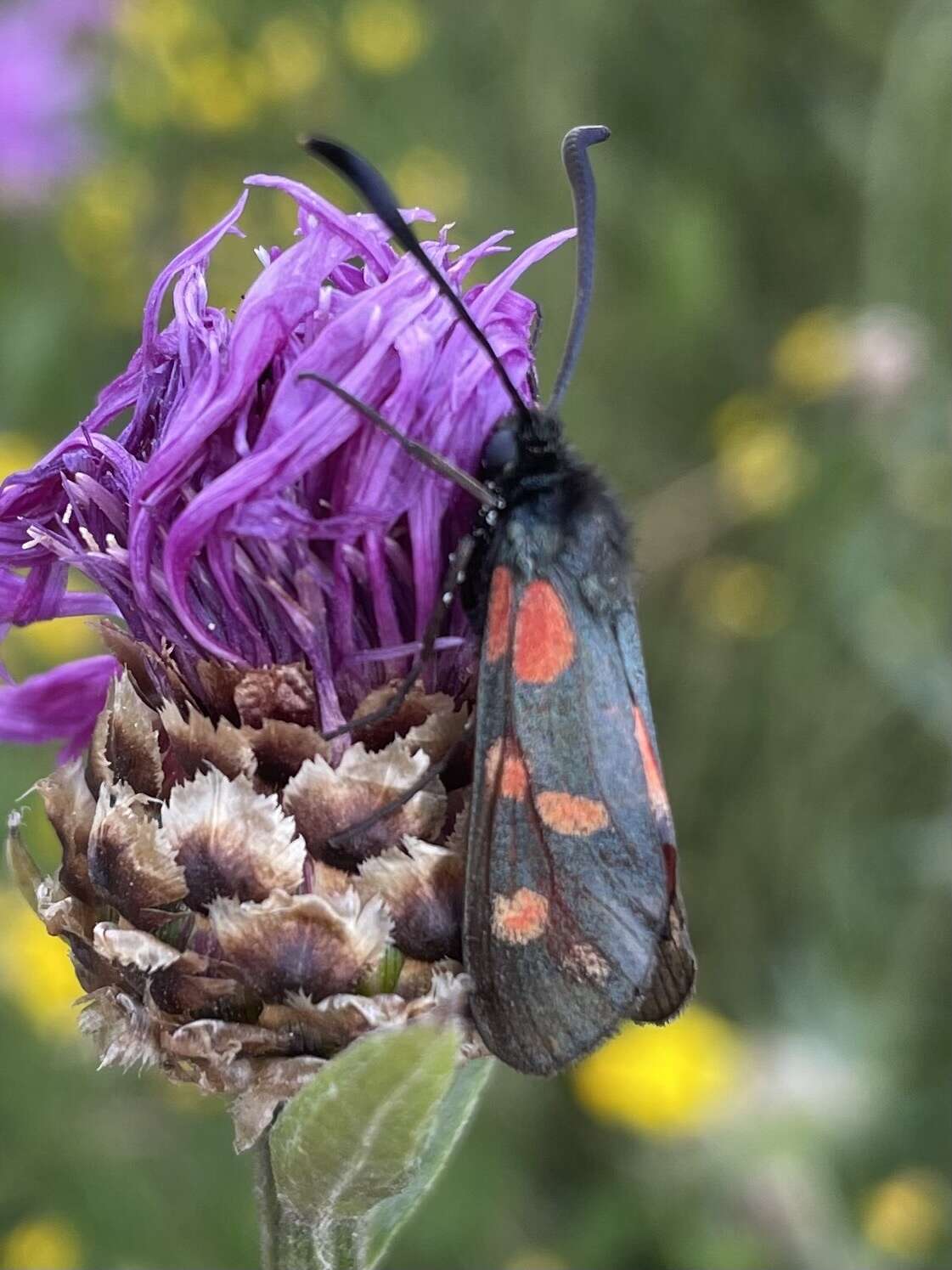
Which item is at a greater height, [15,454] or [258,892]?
[15,454]

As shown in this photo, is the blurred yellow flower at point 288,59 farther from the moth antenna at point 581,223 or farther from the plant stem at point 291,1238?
the plant stem at point 291,1238

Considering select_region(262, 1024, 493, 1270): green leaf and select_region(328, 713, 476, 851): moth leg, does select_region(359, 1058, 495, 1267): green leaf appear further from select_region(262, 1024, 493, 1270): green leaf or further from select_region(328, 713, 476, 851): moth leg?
select_region(328, 713, 476, 851): moth leg

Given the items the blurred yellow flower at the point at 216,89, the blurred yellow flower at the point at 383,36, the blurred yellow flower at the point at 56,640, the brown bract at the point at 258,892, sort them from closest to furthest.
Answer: the brown bract at the point at 258,892
the blurred yellow flower at the point at 56,640
the blurred yellow flower at the point at 216,89
the blurred yellow flower at the point at 383,36

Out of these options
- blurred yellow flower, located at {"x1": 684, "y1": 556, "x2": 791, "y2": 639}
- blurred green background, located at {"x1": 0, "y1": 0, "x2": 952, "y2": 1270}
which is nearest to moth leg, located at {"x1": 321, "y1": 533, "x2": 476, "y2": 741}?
blurred green background, located at {"x1": 0, "y1": 0, "x2": 952, "y2": 1270}

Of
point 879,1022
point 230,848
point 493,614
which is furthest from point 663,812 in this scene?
point 879,1022

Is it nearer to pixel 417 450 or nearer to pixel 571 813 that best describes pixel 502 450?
pixel 417 450

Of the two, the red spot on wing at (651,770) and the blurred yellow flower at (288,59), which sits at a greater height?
the blurred yellow flower at (288,59)

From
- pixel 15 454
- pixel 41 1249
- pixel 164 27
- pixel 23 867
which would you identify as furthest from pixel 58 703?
pixel 164 27

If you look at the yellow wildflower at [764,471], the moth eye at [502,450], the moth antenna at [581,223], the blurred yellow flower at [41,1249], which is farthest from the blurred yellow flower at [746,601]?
the moth eye at [502,450]
